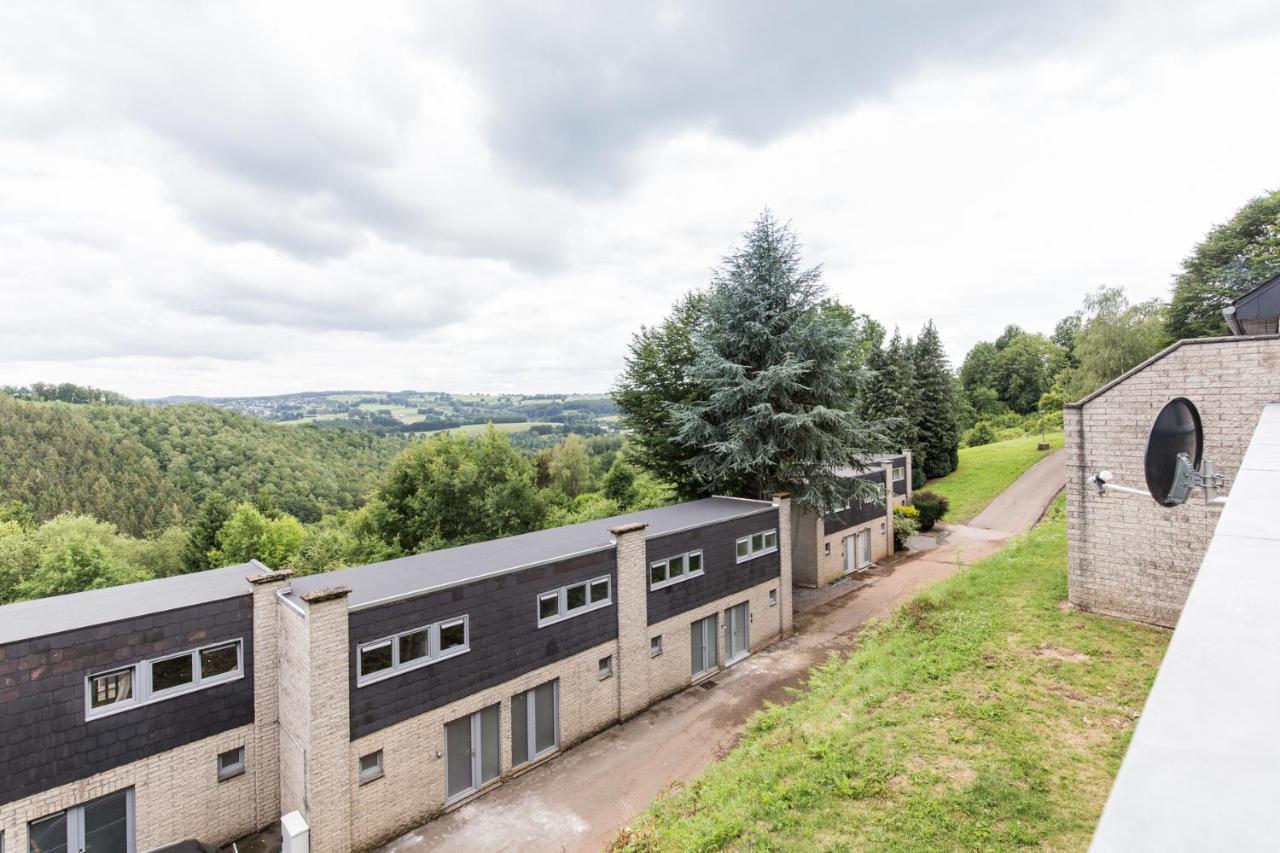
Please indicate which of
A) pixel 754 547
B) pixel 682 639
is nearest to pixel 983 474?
pixel 754 547

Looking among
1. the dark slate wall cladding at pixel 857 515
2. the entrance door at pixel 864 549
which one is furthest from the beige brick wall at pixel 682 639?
the entrance door at pixel 864 549

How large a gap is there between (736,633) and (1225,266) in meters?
41.2

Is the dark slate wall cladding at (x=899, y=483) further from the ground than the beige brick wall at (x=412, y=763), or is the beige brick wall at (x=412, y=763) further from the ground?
the dark slate wall cladding at (x=899, y=483)

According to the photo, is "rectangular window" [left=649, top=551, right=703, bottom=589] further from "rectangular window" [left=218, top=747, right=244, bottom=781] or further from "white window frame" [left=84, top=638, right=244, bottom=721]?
"rectangular window" [left=218, top=747, right=244, bottom=781]

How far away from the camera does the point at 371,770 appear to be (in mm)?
10867

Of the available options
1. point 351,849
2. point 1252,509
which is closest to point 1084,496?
point 1252,509

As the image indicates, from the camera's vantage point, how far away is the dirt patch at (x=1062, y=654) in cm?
1277

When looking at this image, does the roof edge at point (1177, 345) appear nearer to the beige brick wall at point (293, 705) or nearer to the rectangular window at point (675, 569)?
the rectangular window at point (675, 569)

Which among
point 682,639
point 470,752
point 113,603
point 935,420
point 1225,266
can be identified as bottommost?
point 470,752

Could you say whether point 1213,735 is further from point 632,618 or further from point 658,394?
point 658,394

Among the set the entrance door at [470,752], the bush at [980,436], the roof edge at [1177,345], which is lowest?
the entrance door at [470,752]

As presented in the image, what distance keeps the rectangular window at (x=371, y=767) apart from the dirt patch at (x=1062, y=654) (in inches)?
548

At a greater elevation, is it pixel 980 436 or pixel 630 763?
pixel 980 436

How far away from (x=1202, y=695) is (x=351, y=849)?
43.0 ft
